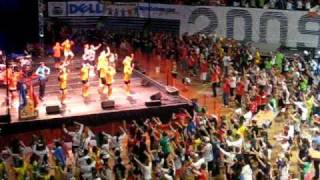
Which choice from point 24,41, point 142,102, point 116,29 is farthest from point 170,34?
point 142,102

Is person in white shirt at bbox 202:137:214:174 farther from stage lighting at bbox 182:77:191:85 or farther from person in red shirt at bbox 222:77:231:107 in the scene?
stage lighting at bbox 182:77:191:85

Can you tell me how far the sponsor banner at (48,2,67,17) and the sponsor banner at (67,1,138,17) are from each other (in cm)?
23

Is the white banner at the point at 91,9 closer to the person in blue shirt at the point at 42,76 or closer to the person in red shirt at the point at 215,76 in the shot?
the person in red shirt at the point at 215,76

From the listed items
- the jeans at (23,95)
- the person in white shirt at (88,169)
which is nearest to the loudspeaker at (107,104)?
the jeans at (23,95)

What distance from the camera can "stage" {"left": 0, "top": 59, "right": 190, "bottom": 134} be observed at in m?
16.7

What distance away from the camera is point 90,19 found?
95.3 feet

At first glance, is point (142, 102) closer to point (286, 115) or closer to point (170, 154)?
point (286, 115)

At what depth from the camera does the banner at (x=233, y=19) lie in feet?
81.9

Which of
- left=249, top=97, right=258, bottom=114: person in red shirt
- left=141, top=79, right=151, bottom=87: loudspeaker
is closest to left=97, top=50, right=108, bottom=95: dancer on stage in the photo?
left=141, top=79, right=151, bottom=87: loudspeaker

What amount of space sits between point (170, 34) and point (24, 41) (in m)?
6.12

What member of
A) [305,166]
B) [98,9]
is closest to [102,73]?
[305,166]

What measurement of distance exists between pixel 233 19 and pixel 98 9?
6.55 meters

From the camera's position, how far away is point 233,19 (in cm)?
2622

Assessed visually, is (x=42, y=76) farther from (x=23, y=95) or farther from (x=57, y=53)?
(x=57, y=53)
